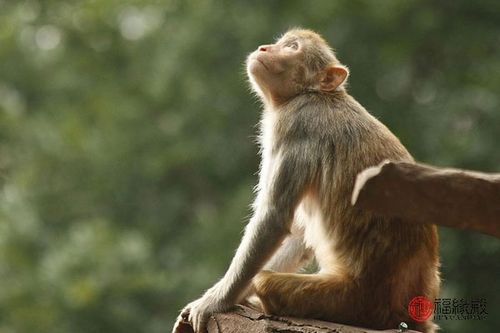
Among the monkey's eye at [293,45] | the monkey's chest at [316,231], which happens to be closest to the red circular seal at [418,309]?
the monkey's chest at [316,231]

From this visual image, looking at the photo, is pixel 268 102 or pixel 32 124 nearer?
pixel 268 102

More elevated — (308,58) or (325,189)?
(308,58)

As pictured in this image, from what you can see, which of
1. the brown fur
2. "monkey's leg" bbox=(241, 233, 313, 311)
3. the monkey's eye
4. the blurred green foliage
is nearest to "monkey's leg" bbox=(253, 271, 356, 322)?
the brown fur

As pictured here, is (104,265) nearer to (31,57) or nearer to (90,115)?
(90,115)

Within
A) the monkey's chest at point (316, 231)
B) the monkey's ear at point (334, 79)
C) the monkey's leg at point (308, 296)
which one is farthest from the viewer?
the monkey's ear at point (334, 79)

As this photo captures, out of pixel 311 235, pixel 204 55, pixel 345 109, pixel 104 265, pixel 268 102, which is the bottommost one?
pixel 311 235

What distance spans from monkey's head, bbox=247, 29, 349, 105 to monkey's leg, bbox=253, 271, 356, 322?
1325 mm

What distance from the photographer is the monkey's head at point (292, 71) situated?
5574 millimetres

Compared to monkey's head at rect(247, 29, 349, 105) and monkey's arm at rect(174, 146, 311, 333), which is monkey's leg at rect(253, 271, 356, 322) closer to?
monkey's arm at rect(174, 146, 311, 333)

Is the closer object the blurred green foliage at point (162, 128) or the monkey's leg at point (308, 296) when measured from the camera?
the monkey's leg at point (308, 296)

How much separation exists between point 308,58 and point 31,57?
424 inches

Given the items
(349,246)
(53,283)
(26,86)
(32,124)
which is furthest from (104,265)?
(349,246)

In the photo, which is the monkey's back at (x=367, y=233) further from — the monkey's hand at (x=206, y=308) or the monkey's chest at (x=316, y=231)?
the monkey's hand at (x=206, y=308)

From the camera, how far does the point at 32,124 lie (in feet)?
47.8
